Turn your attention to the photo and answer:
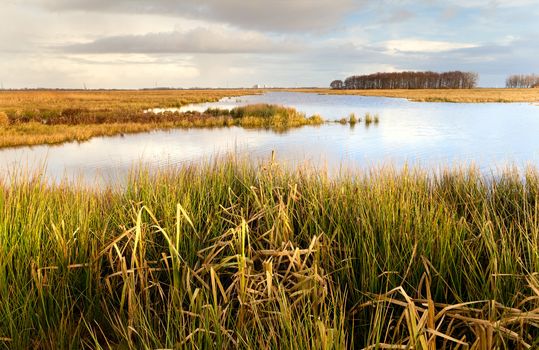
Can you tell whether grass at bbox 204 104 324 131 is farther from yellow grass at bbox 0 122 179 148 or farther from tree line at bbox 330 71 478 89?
tree line at bbox 330 71 478 89

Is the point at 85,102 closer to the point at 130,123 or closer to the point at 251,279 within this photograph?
the point at 130,123

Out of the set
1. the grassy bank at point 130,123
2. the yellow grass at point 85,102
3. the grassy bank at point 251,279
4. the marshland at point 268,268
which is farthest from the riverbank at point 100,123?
the grassy bank at point 251,279

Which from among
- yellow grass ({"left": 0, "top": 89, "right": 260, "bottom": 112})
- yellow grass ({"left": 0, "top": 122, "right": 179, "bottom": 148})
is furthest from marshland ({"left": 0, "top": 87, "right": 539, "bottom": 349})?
yellow grass ({"left": 0, "top": 89, "right": 260, "bottom": 112})

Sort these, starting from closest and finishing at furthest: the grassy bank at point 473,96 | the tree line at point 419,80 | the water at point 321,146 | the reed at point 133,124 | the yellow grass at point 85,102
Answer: the water at point 321,146
the reed at point 133,124
the yellow grass at point 85,102
the grassy bank at point 473,96
the tree line at point 419,80

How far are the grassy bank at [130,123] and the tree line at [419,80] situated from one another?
12041 cm

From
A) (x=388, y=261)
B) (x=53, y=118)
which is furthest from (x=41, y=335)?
(x=53, y=118)

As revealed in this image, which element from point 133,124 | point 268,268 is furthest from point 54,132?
point 268,268

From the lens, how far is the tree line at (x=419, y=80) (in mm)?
130250

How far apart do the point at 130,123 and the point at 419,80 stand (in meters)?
135

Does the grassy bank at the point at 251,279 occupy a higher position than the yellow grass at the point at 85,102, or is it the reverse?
the yellow grass at the point at 85,102

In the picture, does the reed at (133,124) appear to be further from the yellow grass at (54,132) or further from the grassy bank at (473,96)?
the grassy bank at (473,96)

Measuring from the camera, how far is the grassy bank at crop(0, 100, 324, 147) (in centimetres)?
1955

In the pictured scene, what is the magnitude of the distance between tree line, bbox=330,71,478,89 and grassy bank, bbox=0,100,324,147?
12041cm

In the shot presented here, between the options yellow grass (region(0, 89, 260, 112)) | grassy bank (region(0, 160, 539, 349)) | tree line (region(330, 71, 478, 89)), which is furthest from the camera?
tree line (region(330, 71, 478, 89))
